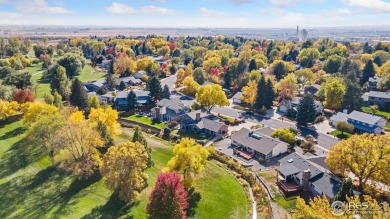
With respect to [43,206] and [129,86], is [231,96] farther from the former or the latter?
[43,206]

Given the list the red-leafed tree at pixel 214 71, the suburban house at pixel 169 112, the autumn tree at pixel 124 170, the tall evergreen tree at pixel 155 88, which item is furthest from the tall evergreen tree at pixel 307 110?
the red-leafed tree at pixel 214 71

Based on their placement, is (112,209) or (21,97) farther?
(21,97)

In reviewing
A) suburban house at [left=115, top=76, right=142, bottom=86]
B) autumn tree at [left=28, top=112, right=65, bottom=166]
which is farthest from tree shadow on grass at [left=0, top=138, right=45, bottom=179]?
suburban house at [left=115, top=76, right=142, bottom=86]

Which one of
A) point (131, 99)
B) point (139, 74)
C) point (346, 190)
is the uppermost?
point (139, 74)

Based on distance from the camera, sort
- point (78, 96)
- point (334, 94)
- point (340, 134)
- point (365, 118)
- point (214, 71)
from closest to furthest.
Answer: point (340, 134), point (365, 118), point (78, 96), point (334, 94), point (214, 71)

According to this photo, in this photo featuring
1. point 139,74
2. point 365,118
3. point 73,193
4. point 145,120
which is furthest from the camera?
point 139,74

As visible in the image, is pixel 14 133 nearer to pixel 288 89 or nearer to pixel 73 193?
pixel 73 193

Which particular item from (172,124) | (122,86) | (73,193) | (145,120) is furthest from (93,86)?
(73,193)

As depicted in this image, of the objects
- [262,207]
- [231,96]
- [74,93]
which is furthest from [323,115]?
[74,93]
